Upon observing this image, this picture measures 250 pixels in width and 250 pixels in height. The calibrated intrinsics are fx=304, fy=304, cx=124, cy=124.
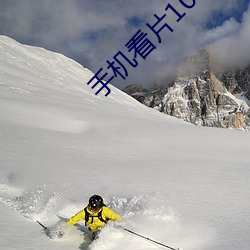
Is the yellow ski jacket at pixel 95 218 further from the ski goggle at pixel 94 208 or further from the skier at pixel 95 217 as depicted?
the ski goggle at pixel 94 208

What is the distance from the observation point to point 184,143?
13453mm

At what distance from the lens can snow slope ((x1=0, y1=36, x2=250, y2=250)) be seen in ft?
18.0

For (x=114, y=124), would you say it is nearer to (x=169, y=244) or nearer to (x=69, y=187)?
(x=69, y=187)

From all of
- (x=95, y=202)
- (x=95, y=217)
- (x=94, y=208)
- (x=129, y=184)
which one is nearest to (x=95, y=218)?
(x=95, y=217)

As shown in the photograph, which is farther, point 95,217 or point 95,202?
point 95,217

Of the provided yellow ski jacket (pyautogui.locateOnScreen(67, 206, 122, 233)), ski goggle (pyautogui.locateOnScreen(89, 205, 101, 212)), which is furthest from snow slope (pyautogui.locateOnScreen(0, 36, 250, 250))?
ski goggle (pyautogui.locateOnScreen(89, 205, 101, 212))

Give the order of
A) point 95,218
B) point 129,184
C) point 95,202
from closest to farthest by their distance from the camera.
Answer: point 95,202 < point 95,218 < point 129,184

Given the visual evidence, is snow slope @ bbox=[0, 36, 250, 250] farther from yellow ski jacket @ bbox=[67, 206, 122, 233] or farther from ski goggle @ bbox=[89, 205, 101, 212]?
ski goggle @ bbox=[89, 205, 101, 212]

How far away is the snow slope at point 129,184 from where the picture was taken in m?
5.50

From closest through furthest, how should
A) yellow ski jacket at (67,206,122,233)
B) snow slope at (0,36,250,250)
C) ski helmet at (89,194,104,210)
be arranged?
snow slope at (0,36,250,250) < ski helmet at (89,194,104,210) < yellow ski jacket at (67,206,122,233)

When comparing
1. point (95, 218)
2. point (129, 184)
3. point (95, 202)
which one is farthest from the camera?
point (129, 184)

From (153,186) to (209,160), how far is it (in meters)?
3.55

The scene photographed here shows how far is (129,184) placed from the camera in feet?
26.6

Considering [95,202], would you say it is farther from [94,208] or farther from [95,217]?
[95,217]
